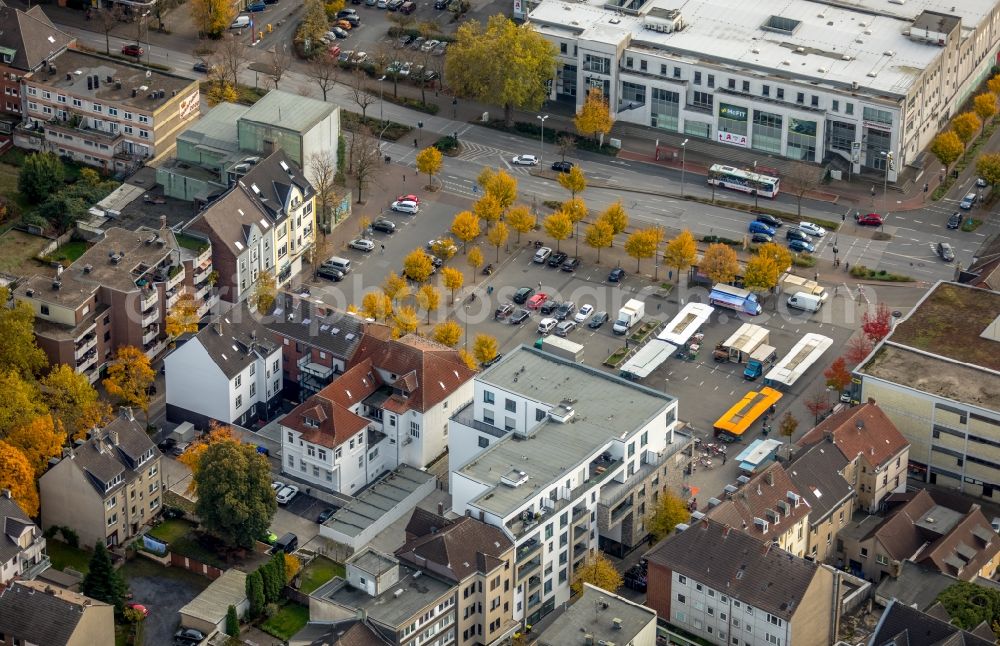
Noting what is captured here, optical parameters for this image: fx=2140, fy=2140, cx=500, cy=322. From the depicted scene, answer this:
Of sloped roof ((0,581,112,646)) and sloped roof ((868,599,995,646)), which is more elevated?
sloped roof ((868,599,995,646))

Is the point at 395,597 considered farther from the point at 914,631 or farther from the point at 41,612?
the point at 914,631

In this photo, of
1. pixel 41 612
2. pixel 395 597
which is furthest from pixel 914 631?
pixel 41 612

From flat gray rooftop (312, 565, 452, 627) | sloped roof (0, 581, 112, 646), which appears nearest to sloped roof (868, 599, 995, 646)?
flat gray rooftop (312, 565, 452, 627)

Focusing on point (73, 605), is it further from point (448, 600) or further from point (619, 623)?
point (619, 623)

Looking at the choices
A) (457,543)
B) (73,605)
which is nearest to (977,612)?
(457,543)

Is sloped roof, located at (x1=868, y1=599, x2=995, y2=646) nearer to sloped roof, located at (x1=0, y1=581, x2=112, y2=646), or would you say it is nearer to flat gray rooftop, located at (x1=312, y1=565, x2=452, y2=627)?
flat gray rooftop, located at (x1=312, y1=565, x2=452, y2=627)

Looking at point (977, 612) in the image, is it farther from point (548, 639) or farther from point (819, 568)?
point (548, 639)
